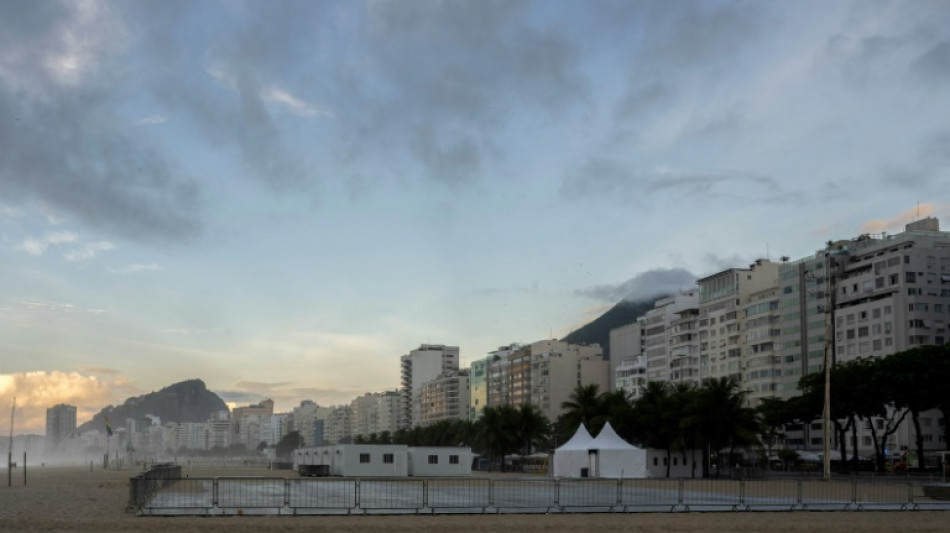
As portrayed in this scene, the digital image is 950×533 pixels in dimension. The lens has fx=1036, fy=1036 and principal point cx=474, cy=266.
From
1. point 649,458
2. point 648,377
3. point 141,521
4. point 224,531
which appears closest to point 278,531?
point 224,531

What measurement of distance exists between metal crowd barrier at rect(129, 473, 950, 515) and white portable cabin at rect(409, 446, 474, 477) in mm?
42089

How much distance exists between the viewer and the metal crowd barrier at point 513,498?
33781mm

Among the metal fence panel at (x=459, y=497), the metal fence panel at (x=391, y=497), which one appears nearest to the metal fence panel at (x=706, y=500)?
the metal fence panel at (x=459, y=497)

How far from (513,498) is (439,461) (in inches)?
2024

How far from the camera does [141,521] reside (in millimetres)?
30062

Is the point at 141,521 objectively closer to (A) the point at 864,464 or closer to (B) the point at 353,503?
(B) the point at 353,503

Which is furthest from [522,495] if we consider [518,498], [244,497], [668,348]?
[668,348]

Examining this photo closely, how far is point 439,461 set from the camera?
8888cm

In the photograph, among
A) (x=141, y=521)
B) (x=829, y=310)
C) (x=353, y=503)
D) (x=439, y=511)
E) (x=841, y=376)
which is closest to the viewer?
(x=141, y=521)

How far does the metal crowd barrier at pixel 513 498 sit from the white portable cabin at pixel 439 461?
4209cm

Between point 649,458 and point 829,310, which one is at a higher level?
point 829,310

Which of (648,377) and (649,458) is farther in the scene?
(648,377)

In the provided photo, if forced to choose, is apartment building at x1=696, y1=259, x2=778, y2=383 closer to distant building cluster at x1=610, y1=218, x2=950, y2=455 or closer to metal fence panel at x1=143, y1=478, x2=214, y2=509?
distant building cluster at x1=610, y1=218, x2=950, y2=455

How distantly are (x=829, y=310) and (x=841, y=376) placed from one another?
38784 millimetres
